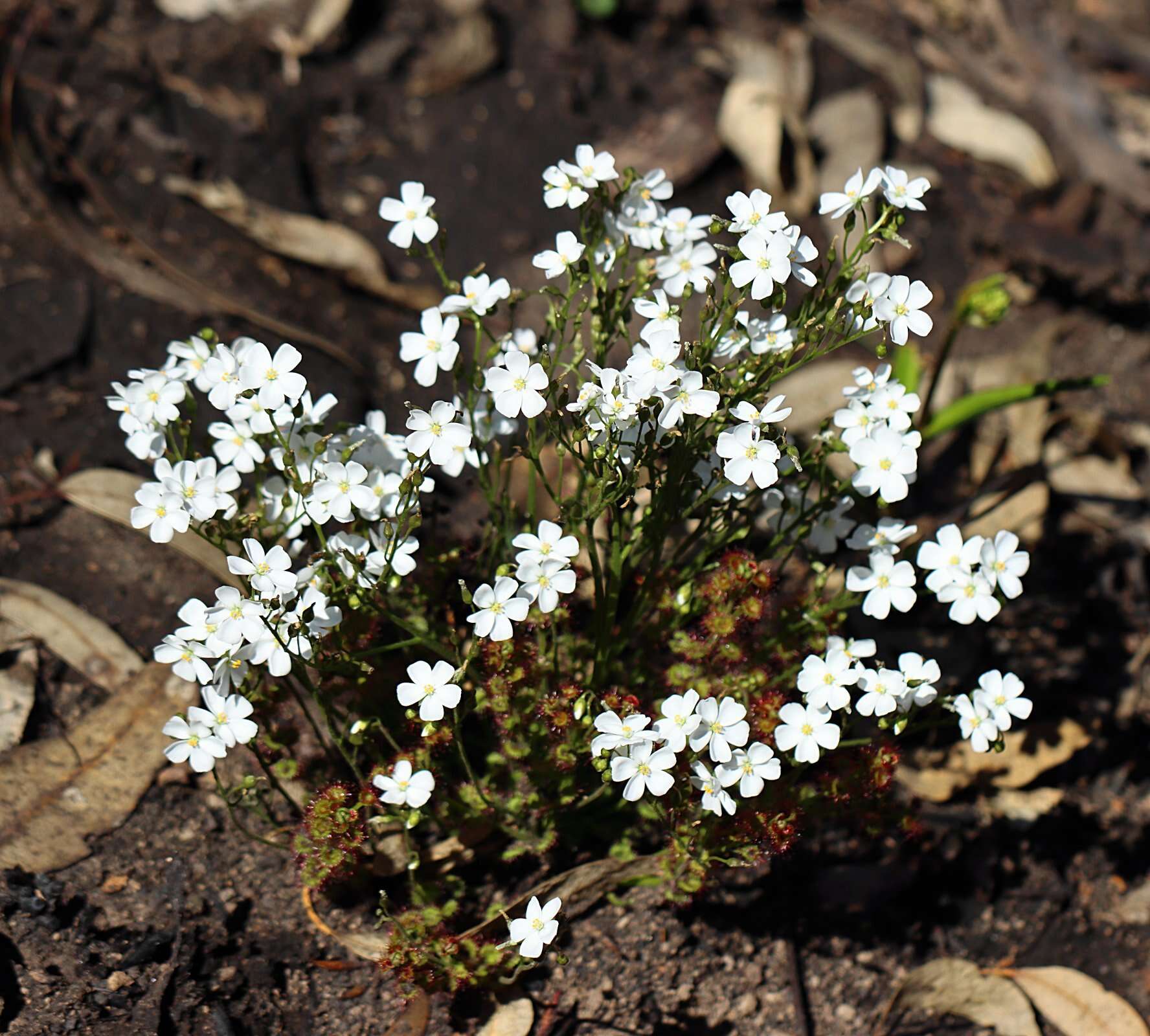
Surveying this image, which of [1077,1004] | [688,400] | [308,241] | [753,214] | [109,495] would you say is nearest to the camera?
[688,400]

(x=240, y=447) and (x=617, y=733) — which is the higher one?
(x=240, y=447)

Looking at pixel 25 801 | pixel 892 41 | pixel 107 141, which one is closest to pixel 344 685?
pixel 25 801

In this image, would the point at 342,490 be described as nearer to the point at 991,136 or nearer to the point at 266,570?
the point at 266,570

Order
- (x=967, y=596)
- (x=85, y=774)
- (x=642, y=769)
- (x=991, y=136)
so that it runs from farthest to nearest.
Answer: (x=991, y=136), (x=85, y=774), (x=967, y=596), (x=642, y=769)

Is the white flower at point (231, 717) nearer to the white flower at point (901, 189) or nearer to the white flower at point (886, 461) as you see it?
the white flower at point (886, 461)

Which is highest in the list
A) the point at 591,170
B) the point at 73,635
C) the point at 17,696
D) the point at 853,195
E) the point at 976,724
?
the point at 853,195

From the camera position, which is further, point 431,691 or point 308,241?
point 308,241

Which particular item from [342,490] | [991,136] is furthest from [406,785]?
[991,136]
